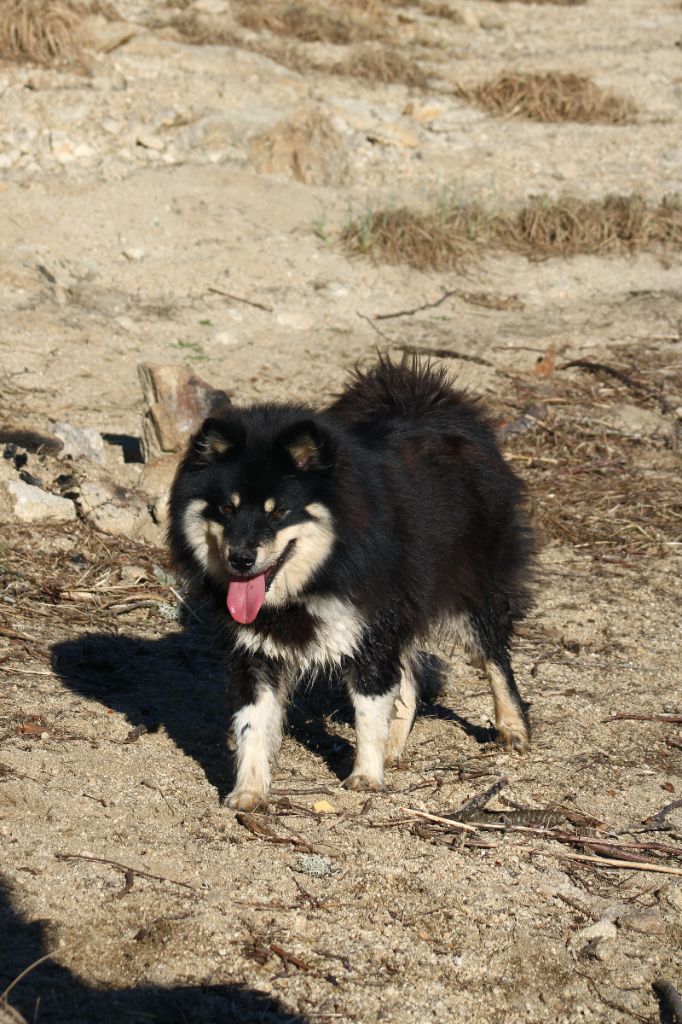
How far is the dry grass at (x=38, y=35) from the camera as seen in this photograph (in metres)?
12.6

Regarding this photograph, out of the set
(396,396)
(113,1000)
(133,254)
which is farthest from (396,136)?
(113,1000)

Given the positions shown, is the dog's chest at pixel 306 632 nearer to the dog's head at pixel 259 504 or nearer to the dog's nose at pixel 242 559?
the dog's head at pixel 259 504

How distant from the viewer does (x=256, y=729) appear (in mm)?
4988

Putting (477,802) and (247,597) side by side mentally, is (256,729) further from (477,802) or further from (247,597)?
(477,802)

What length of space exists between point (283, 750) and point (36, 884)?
1652 mm

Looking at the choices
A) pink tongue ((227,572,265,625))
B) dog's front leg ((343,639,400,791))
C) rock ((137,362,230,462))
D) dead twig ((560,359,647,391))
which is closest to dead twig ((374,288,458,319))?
dead twig ((560,359,647,391))

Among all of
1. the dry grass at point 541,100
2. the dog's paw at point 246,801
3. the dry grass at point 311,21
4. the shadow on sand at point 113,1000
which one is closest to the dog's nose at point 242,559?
the dog's paw at point 246,801

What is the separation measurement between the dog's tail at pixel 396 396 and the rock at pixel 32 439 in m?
2.53

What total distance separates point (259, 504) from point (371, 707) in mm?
1075

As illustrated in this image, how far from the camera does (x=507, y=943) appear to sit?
13.8ft

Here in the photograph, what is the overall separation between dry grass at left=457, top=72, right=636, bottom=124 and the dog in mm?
9605

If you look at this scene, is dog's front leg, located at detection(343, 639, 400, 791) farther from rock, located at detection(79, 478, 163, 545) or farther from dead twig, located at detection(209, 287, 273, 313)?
dead twig, located at detection(209, 287, 273, 313)

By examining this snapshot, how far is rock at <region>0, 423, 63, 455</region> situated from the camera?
7.95 meters

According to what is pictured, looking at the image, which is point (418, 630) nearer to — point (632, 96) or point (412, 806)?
point (412, 806)
